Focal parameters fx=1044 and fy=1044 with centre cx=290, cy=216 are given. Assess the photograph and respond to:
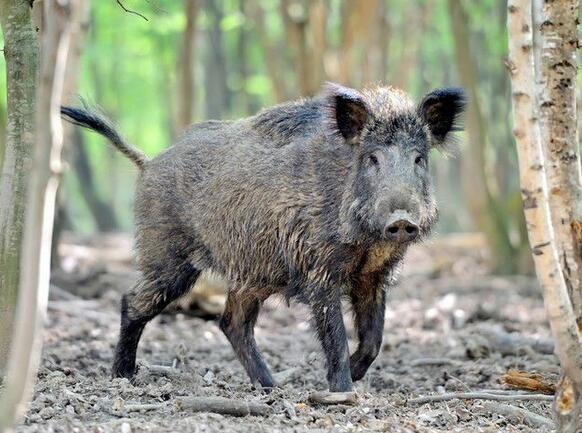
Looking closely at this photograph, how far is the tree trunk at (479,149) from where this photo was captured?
1485 cm

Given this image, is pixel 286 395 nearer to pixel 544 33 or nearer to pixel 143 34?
pixel 544 33

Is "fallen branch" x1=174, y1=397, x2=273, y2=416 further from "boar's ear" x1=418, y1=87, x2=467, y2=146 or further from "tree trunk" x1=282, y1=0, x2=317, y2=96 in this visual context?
"tree trunk" x1=282, y1=0, x2=317, y2=96

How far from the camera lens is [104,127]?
757 centimetres

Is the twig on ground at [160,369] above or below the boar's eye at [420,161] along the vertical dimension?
below

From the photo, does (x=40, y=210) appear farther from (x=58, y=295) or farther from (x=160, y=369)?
(x=58, y=295)

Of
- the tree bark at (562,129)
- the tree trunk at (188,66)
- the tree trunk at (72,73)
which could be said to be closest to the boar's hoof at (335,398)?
the tree bark at (562,129)

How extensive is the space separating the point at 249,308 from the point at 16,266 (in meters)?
2.21

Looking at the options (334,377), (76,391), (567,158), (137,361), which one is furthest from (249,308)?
(567,158)

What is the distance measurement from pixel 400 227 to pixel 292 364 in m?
2.66

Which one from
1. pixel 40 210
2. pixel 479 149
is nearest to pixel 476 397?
pixel 40 210

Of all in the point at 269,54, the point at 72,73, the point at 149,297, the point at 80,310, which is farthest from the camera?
the point at 269,54

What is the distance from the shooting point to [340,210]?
6.45 meters

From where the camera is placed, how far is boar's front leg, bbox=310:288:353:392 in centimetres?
628

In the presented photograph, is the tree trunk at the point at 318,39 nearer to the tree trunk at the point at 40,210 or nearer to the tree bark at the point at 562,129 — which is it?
the tree bark at the point at 562,129
